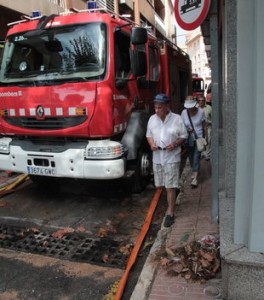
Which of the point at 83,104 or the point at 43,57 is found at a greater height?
the point at 43,57

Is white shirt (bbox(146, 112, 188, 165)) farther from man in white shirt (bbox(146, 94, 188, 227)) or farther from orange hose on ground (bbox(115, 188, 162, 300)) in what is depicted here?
orange hose on ground (bbox(115, 188, 162, 300))

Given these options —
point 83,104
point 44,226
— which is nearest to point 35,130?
point 83,104

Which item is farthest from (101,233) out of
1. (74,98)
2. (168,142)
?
(74,98)

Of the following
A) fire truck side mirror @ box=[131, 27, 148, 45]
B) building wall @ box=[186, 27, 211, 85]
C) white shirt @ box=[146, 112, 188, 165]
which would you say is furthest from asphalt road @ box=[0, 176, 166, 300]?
building wall @ box=[186, 27, 211, 85]

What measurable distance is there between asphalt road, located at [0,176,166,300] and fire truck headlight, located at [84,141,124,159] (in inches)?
35.1

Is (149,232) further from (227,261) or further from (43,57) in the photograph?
(43,57)

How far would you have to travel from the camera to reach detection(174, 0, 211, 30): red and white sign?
4.01 metres

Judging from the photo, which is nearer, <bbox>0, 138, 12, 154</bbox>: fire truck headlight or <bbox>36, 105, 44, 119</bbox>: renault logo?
<bbox>36, 105, 44, 119</bbox>: renault logo

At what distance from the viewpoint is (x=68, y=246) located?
446 centimetres

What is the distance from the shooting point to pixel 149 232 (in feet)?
15.8

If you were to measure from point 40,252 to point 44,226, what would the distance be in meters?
0.77

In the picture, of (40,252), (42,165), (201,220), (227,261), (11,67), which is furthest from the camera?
(11,67)

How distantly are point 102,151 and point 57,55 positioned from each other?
5.24 ft

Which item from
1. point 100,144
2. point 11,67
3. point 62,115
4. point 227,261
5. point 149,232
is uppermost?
point 11,67
